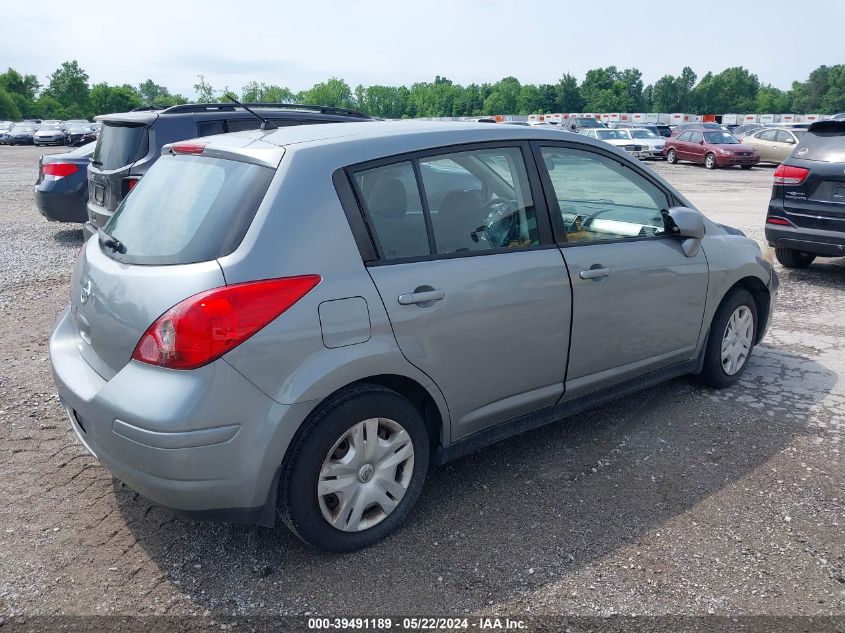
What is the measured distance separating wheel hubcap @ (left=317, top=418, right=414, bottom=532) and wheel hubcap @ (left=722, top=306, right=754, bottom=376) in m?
2.57

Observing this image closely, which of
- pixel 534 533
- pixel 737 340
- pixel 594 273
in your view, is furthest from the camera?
pixel 737 340

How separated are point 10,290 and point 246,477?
5.88 m

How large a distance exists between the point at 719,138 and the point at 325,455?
28.3m

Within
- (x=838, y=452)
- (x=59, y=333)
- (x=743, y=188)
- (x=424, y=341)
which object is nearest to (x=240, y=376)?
(x=424, y=341)

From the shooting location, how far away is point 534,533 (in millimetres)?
3160

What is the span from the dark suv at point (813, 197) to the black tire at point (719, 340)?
10.6ft

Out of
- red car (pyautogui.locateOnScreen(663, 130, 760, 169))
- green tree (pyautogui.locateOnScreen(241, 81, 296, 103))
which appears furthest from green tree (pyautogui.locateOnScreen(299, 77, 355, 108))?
red car (pyautogui.locateOnScreen(663, 130, 760, 169))

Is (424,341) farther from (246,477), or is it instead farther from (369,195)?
(246,477)

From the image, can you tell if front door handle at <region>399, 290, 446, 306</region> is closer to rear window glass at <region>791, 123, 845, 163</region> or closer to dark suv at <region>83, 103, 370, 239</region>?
dark suv at <region>83, 103, 370, 239</region>

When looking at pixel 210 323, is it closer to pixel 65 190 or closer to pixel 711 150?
pixel 65 190

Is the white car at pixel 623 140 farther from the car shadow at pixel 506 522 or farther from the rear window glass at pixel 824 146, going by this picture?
the car shadow at pixel 506 522

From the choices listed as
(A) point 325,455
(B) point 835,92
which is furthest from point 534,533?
(B) point 835,92

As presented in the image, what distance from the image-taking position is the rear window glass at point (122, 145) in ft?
23.4

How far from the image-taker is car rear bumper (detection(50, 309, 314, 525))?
2533 mm
